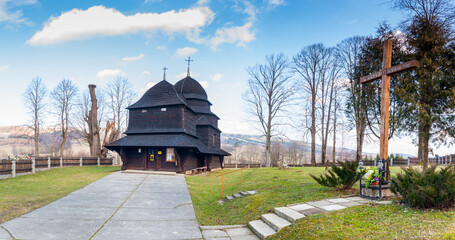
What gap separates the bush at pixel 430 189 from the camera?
5.44 metres

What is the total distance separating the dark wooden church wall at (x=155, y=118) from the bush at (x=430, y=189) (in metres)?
18.2

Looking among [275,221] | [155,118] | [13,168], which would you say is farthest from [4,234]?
[155,118]

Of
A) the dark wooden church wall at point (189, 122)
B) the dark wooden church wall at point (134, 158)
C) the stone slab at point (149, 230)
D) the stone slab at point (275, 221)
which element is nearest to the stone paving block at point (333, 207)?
the stone slab at point (275, 221)

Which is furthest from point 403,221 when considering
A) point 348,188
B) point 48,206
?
point 48,206

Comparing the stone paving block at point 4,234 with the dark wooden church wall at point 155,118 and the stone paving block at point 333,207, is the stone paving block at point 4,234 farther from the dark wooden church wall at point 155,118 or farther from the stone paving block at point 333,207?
the dark wooden church wall at point 155,118

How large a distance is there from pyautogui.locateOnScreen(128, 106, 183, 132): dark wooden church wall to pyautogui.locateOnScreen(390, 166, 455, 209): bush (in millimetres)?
18241

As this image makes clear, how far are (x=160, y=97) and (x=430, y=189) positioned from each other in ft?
70.1

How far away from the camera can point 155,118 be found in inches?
909

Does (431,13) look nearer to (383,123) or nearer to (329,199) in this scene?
(383,123)

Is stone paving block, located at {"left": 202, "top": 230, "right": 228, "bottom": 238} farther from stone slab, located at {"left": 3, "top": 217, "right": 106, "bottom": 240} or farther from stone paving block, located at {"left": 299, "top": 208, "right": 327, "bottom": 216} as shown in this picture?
stone slab, located at {"left": 3, "top": 217, "right": 106, "bottom": 240}

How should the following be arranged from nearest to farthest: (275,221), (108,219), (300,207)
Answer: (275,221) → (300,207) → (108,219)

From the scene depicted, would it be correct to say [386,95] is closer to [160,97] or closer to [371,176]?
[371,176]

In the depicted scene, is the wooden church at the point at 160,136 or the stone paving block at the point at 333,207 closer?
the stone paving block at the point at 333,207

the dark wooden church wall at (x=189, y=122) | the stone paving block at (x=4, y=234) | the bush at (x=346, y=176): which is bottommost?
the stone paving block at (x=4, y=234)
